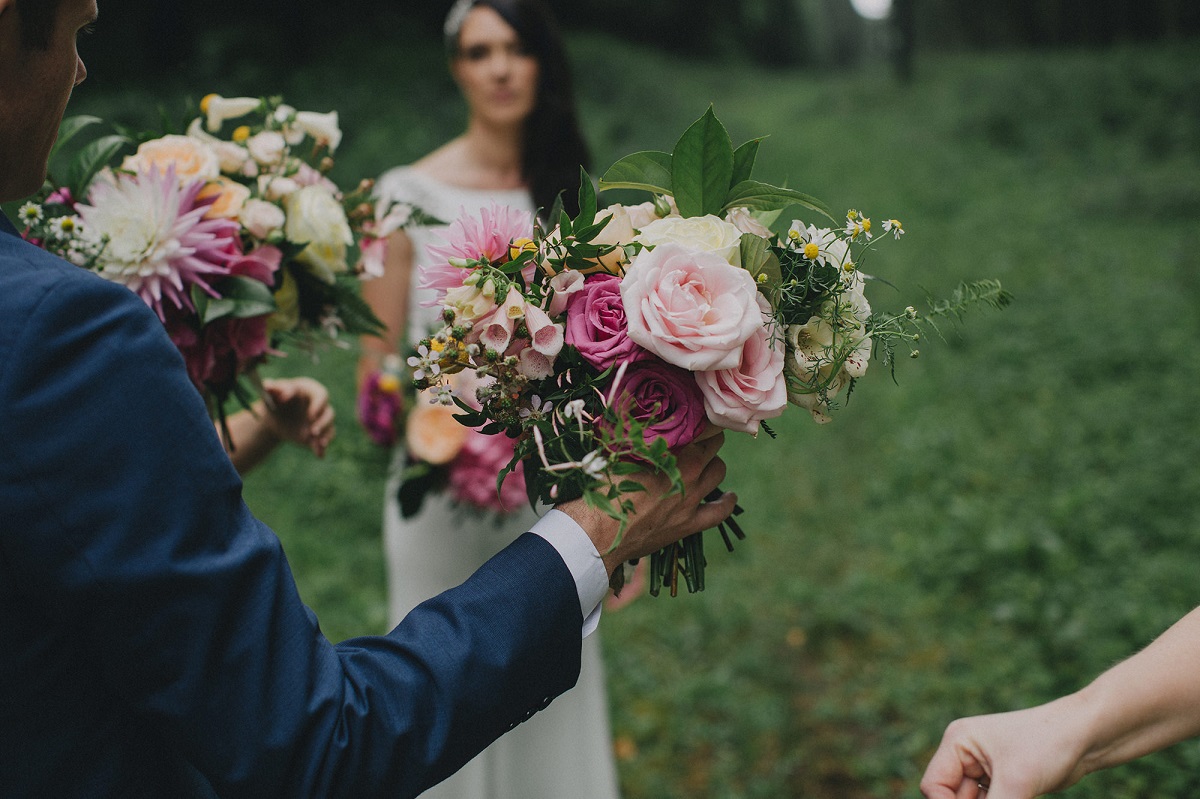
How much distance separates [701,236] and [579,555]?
53 cm

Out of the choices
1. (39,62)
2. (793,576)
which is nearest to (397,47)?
(793,576)

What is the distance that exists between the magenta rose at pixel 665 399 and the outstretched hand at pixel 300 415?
1.24 meters

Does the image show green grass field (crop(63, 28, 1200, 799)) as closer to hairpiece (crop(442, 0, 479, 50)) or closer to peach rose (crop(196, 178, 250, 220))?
peach rose (crop(196, 178, 250, 220))

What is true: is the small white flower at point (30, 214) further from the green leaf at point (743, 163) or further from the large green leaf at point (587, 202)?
the green leaf at point (743, 163)

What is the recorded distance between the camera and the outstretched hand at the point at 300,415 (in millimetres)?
2361

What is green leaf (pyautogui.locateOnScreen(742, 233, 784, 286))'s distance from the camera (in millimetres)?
1424

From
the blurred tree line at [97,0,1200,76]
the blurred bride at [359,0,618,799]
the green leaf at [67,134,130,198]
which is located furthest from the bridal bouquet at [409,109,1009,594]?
the blurred tree line at [97,0,1200,76]

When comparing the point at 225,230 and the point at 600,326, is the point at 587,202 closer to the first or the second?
the point at 600,326

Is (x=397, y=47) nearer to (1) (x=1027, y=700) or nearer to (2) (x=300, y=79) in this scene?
(2) (x=300, y=79)

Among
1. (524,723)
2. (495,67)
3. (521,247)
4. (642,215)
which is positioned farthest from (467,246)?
(495,67)

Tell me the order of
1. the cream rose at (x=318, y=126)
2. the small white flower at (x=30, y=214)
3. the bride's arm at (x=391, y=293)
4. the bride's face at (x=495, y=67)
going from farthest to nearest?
the bride's face at (x=495, y=67) → the bride's arm at (x=391, y=293) → the cream rose at (x=318, y=126) → the small white flower at (x=30, y=214)

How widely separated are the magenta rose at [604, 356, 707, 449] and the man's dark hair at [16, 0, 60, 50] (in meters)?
0.88

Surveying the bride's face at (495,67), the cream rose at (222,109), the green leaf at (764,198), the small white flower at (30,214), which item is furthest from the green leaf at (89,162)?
the bride's face at (495,67)

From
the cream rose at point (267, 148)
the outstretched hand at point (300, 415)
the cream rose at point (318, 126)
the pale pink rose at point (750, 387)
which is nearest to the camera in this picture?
the pale pink rose at point (750, 387)
